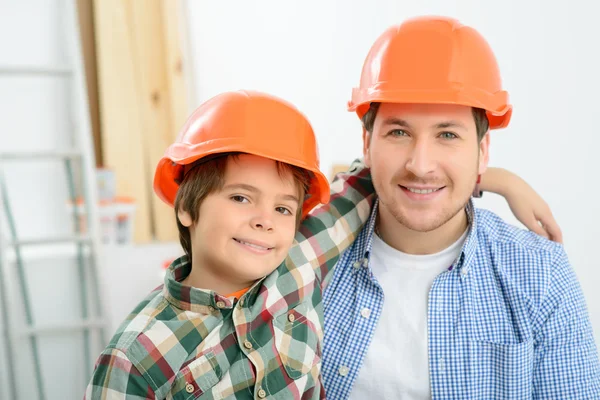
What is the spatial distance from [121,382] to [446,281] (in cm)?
78

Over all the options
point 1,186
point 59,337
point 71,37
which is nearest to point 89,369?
point 59,337

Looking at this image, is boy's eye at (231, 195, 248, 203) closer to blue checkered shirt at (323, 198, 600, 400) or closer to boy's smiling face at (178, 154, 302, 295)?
boy's smiling face at (178, 154, 302, 295)

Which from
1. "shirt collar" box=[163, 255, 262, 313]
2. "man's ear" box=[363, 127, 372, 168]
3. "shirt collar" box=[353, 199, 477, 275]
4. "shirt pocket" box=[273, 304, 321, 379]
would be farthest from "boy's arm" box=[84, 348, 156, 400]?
"man's ear" box=[363, 127, 372, 168]

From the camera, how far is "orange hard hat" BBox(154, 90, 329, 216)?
4.65 feet

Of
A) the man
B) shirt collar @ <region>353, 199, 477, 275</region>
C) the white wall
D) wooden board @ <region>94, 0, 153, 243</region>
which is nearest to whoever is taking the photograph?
the man

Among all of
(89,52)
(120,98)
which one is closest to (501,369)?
(120,98)

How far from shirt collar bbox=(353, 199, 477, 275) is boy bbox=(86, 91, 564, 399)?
23 cm

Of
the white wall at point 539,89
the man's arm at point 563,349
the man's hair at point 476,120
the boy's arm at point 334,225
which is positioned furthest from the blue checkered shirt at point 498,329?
the white wall at point 539,89

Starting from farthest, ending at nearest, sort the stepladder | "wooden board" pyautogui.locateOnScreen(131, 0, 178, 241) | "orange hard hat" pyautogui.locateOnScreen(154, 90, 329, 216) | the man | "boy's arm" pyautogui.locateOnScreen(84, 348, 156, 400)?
"wooden board" pyautogui.locateOnScreen(131, 0, 178, 241)
the stepladder
the man
"orange hard hat" pyautogui.locateOnScreen(154, 90, 329, 216)
"boy's arm" pyautogui.locateOnScreen(84, 348, 156, 400)

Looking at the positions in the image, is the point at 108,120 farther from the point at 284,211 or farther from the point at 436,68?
the point at 436,68

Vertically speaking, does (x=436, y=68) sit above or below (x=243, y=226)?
above

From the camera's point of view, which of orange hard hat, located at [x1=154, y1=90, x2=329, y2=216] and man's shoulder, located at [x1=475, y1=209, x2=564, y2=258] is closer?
orange hard hat, located at [x1=154, y1=90, x2=329, y2=216]

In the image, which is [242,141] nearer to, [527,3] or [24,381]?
[527,3]

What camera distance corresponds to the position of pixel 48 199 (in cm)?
344
